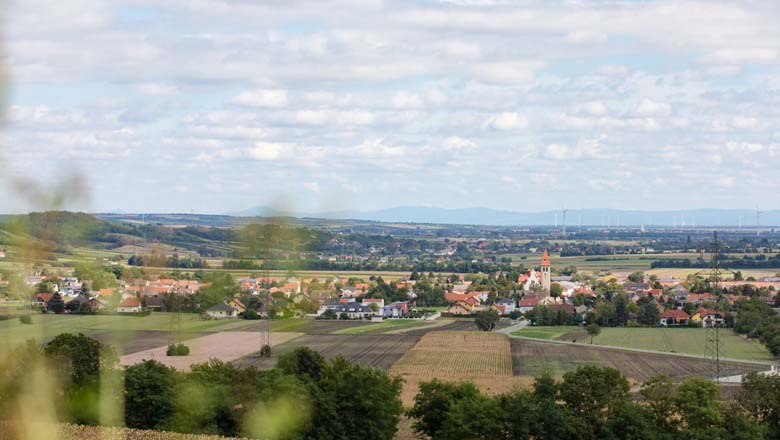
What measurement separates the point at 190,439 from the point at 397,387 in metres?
7.19

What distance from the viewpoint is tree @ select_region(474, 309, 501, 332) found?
66.9m

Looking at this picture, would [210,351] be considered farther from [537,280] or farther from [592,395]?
[537,280]

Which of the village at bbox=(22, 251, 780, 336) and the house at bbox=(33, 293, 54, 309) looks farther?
the village at bbox=(22, 251, 780, 336)

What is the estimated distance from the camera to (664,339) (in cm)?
5925

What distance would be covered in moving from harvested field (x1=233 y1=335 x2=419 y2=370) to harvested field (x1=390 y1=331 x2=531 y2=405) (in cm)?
67

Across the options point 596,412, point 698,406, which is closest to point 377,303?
point 596,412

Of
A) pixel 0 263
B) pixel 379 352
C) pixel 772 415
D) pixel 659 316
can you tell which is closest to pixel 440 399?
pixel 772 415

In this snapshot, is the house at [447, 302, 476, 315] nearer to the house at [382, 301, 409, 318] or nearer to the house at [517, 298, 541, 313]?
the house at [382, 301, 409, 318]

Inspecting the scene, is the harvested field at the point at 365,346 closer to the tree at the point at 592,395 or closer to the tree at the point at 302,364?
the tree at the point at 302,364

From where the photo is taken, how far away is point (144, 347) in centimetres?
2761

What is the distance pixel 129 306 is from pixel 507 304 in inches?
3098

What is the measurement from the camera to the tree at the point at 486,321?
66938 mm

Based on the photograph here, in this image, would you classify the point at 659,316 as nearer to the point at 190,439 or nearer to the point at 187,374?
the point at 187,374

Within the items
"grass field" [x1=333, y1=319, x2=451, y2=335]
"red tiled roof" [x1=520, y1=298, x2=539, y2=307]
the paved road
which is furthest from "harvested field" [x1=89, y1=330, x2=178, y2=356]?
"red tiled roof" [x1=520, y1=298, x2=539, y2=307]
